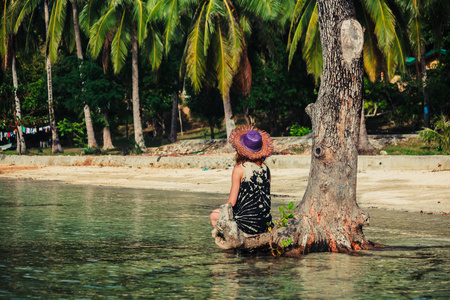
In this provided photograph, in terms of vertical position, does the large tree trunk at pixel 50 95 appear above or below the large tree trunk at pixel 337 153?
above

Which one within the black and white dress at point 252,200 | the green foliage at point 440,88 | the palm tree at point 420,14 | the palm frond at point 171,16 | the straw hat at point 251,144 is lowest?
the black and white dress at point 252,200

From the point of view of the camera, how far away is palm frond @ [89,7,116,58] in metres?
28.2

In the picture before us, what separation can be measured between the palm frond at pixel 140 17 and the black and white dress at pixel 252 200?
71.2 feet

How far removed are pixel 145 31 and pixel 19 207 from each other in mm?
16221

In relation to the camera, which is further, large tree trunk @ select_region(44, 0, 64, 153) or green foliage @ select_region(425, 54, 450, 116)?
large tree trunk @ select_region(44, 0, 64, 153)

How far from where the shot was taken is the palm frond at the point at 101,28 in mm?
28203

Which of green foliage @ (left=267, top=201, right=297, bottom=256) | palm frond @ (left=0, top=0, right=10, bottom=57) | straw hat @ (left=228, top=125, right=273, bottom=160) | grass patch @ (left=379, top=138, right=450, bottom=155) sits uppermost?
palm frond @ (left=0, top=0, right=10, bottom=57)

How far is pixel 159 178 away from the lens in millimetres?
20500

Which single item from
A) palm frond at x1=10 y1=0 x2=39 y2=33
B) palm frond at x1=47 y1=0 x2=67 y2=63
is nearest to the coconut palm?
palm frond at x1=47 y1=0 x2=67 y2=63

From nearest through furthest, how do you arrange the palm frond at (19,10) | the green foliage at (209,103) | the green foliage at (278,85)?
the green foliage at (278,85), the palm frond at (19,10), the green foliage at (209,103)

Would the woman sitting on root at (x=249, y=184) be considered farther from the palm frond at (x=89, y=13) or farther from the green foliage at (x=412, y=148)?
the palm frond at (x=89, y=13)

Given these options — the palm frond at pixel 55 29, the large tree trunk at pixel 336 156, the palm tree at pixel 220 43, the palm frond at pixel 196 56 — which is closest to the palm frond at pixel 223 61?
the palm tree at pixel 220 43

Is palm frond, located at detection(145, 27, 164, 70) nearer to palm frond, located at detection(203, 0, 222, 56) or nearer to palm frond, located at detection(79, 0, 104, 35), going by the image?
palm frond, located at detection(203, 0, 222, 56)

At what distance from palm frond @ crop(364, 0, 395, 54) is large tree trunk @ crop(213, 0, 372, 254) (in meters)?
13.5
